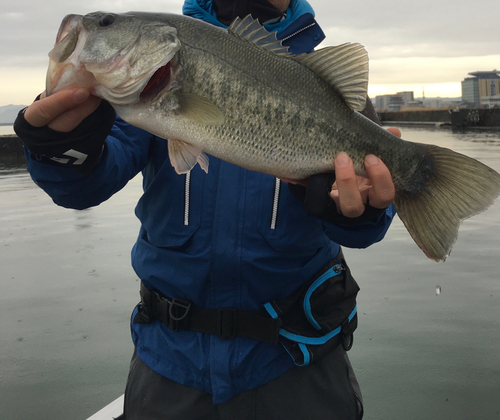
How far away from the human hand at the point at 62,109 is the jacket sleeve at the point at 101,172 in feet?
0.61

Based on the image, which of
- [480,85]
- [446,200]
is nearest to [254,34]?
[446,200]

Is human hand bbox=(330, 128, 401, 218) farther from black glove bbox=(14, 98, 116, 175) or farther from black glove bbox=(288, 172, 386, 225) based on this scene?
black glove bbox=(14, 98, 116, 175)

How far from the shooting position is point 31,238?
6.91 meters

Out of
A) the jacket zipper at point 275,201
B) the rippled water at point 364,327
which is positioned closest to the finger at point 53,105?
the jacket zipper at point 275,201

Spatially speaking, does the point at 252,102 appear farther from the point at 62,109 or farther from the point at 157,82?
the point at 62,109

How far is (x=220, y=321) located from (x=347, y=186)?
0.70m

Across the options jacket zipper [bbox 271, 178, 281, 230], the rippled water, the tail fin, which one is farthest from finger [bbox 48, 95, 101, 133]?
the rippled water

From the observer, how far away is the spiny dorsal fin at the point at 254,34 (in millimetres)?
1703

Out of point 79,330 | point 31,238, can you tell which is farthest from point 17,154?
point 79,330

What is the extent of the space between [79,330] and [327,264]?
279 centimetres

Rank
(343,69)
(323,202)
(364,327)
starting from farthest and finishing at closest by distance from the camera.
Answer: (364,327) → (343,69) → (323,202)

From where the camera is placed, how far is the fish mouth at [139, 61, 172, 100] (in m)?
1.59

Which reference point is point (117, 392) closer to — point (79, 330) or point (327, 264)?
point (79, 330)

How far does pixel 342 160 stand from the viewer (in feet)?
5.62
